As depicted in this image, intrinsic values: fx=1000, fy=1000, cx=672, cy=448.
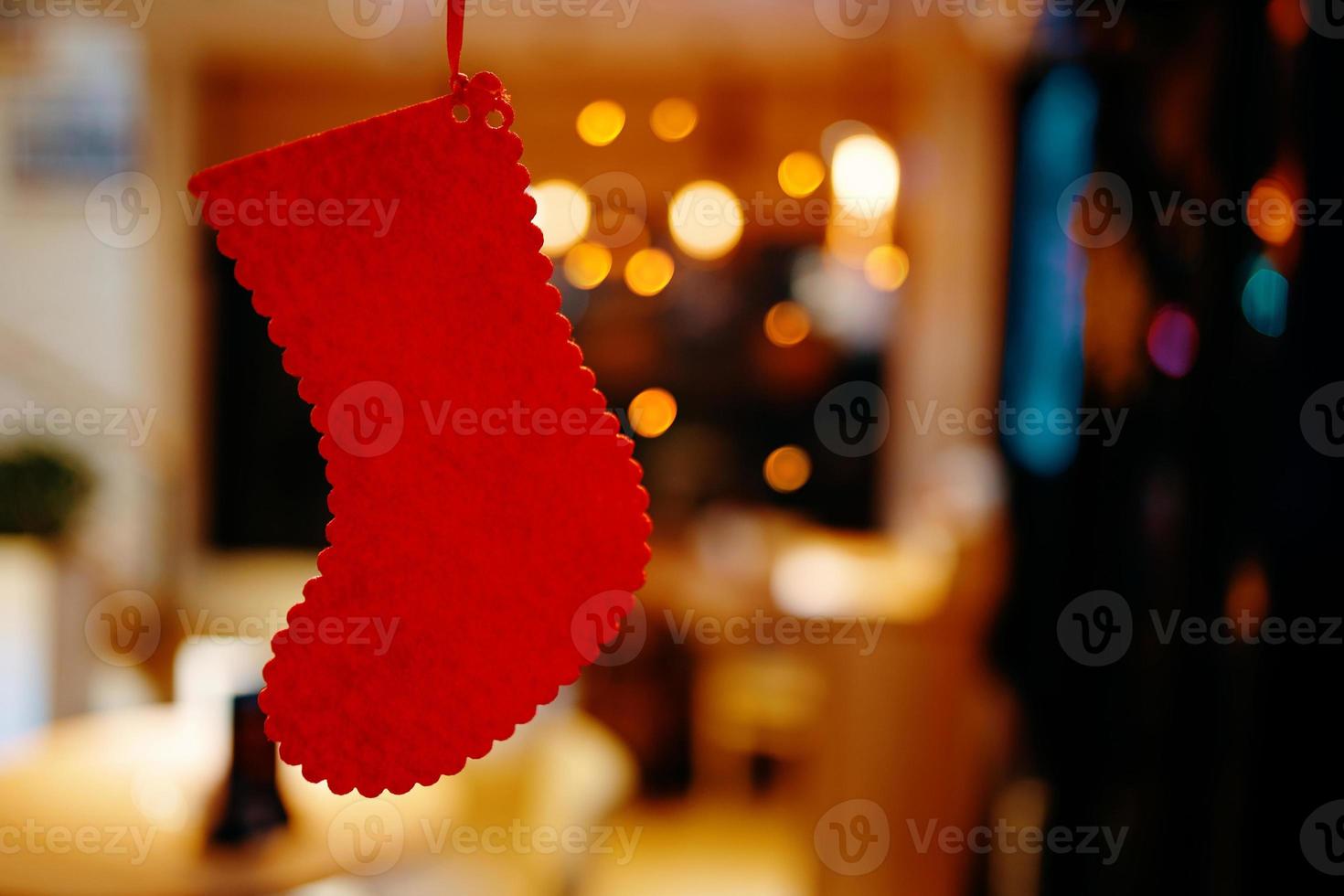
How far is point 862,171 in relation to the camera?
3.50m

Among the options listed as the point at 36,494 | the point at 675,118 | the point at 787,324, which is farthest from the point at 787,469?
the point at 36,494

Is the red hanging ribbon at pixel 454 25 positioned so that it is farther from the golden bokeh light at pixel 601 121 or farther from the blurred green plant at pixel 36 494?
the golden bokeh light at pixel 601 121

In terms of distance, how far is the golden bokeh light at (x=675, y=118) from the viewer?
5.02 metres

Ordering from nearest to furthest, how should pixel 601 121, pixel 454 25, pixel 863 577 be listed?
pixel 454 25 → pixel 863 577 → pixel 601 121

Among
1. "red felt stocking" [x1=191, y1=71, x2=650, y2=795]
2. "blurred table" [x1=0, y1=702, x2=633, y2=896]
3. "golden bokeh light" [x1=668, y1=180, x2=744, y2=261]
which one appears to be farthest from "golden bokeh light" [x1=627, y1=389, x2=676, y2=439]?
"red felt stocking" [x1=191, y1=71, x2=650, y2=795]

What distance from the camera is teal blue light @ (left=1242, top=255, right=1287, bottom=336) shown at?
2.92 ft

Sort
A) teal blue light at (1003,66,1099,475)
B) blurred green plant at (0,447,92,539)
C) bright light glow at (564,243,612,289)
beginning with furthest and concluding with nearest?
bright light glow at (564,243,612,289) → blurred green plant at (0,447,92,539) → teal blue light at (1003,66,1099,475)

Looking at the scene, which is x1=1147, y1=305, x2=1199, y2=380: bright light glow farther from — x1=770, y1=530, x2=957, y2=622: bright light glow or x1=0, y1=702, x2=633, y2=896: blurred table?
x1=770, y1=530, x2=957, y2=622: bright light glow

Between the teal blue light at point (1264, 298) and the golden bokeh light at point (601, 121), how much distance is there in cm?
437

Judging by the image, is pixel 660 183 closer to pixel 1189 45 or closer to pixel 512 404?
pixel 1189 45

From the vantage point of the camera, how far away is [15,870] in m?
1.35

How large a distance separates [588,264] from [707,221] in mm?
912

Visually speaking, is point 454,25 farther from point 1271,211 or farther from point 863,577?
point 863,577

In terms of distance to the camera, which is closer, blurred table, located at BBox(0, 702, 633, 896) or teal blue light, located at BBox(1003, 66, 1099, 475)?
blurred table, located at BBox(0, 702, 633, 896)
